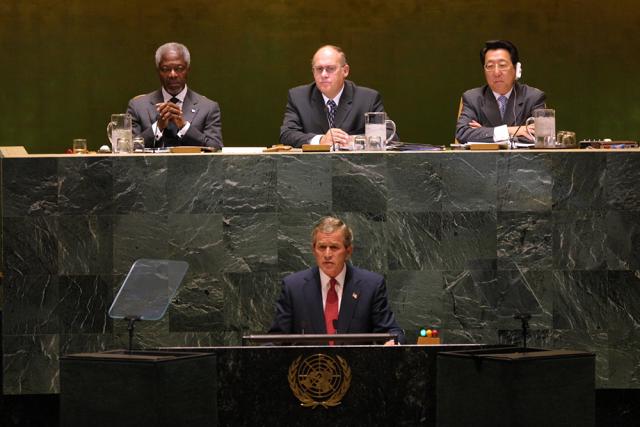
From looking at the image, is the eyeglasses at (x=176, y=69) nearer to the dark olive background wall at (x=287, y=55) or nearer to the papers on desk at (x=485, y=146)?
the papers on desk at (x=485, y=146)

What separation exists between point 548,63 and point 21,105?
386cm

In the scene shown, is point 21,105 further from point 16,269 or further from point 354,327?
point 354,327

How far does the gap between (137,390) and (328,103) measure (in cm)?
332

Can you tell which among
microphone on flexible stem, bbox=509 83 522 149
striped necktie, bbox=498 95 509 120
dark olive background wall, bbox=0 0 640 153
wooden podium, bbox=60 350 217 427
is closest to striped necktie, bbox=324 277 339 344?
microphone on flexible stem, bbox=509 83 522 149

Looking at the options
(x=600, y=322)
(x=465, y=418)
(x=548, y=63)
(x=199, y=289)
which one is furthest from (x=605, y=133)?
(x=465, y=418)

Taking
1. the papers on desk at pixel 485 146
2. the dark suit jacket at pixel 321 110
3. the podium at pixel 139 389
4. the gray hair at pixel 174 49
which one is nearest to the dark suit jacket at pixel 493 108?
the dark suit jacket at pixel 321 110

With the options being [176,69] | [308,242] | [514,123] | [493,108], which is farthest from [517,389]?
[176,69]

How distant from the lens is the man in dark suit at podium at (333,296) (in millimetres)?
5316

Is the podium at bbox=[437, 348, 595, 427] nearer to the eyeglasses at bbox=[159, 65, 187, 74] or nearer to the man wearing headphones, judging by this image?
the man wearing headphones

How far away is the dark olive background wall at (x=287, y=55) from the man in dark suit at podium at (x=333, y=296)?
378 centimetres

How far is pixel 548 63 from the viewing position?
29.6ft

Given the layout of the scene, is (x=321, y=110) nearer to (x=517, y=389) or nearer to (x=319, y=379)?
(x=319, y=379)

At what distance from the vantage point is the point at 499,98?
683 cm

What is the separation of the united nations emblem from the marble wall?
1.64 m
